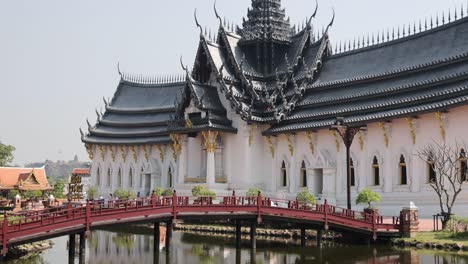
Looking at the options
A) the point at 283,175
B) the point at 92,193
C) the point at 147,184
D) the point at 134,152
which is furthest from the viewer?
the point at 92,193

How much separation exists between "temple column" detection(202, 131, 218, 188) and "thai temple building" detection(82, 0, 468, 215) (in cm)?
6

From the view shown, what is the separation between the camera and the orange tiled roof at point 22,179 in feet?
211

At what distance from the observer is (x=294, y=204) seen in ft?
89.3

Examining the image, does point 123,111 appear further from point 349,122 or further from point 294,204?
point 294,204

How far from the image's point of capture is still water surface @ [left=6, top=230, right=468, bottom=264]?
23.2m

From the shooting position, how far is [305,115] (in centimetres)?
3700

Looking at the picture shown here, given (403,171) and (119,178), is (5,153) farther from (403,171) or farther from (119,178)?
(403,171)

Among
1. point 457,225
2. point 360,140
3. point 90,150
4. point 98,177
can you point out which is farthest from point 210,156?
point 90,150

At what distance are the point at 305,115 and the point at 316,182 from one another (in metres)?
3.77

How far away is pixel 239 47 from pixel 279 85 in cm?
485

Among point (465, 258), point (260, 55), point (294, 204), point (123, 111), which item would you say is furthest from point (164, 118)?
point (465, 258)

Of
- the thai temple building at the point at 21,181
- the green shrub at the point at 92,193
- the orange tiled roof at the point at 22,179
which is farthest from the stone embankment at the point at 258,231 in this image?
the orange tiled roof at the point at 22,179

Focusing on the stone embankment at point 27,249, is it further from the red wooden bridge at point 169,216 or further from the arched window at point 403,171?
the arched window at point 403,171

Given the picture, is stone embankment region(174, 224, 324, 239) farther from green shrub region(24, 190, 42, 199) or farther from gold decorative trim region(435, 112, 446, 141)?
green shrub region(24, 190, 42, 199)
